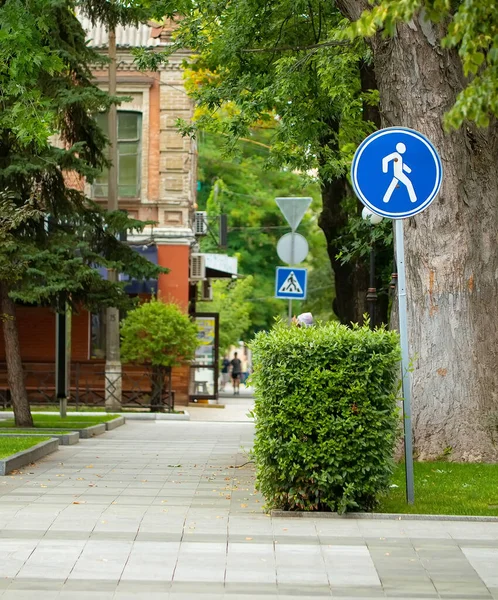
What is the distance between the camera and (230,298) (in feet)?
177

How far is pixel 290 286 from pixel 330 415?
1027cm

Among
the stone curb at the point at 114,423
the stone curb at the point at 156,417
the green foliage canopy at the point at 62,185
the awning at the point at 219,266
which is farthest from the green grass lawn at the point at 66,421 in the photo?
the awning at the point at 219,266

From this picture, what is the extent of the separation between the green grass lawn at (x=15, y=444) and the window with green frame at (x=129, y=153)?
63.3ft

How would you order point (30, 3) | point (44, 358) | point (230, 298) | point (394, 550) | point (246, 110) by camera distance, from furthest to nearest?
point (230, 298) → point (44, 358) → point (246, 110) → point (30, 3) → point (394, 550)

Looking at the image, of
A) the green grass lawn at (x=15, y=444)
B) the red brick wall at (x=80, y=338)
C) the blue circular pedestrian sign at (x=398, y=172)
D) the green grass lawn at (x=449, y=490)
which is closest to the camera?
the green grass lawn at (x=449, y=490)

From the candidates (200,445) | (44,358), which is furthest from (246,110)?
(44,358)

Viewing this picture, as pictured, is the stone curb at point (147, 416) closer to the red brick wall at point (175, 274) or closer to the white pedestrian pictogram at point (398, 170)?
the red brick wall at point (175, 274)

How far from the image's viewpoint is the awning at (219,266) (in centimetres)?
3988

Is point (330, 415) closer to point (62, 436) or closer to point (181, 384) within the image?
point (62, 436)

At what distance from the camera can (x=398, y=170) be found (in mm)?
10523

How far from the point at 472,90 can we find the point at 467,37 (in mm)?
272

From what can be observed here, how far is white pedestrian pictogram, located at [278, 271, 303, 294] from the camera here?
65.9ft

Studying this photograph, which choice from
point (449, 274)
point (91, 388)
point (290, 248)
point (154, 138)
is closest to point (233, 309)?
point (154, 138)

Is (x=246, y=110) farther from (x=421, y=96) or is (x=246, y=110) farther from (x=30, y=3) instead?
(x=421, y=96)
